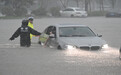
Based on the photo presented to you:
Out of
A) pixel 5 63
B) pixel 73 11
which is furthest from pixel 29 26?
pixel 73 11

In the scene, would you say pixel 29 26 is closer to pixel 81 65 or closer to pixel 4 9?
pixel 81 65

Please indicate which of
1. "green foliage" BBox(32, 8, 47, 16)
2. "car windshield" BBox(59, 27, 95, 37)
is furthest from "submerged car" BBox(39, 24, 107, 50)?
"green foliage" BBox(32, 8, 47, 16)

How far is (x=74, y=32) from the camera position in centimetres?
1728

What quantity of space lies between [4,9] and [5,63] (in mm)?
53442

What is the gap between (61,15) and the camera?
66.4 meters

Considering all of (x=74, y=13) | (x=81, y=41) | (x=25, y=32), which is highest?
(x=25, y=32)

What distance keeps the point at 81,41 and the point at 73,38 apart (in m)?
0.54

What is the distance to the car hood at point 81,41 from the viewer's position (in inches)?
627

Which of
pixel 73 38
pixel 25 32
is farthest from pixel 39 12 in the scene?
pixel 73 38

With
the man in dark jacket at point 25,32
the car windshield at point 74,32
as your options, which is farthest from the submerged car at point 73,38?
the man in dark jacket at point 25,32

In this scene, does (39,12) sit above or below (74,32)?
below

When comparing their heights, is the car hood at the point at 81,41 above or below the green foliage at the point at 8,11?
above

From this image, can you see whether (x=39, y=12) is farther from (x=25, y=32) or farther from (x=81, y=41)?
(x=81, y=41)

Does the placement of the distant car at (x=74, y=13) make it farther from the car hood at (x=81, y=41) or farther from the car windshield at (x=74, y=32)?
the car hood at (x=81, y=41)
